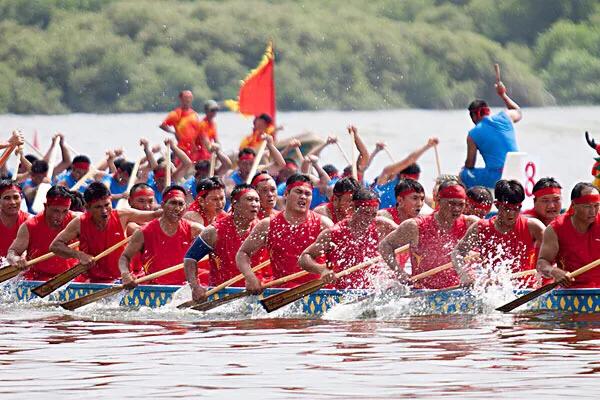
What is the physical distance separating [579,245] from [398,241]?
129cm

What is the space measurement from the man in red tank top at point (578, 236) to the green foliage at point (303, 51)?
26.3 m

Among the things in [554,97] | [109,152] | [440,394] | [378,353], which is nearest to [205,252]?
[378,353]

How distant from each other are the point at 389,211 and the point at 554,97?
2568 cm

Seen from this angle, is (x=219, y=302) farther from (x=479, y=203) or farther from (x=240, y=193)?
(x=479, y=203)

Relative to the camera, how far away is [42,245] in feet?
45.9

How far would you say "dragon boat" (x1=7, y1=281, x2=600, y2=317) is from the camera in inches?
421

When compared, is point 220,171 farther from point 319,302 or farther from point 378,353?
point 378,353

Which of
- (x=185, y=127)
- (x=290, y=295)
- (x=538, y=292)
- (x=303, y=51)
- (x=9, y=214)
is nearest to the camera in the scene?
(x=538, y=292)

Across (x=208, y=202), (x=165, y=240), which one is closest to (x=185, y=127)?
(x=208, y=202)

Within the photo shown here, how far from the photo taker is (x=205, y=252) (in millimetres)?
12195

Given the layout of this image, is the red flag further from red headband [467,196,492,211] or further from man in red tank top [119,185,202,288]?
red headband [467,196,492,211]

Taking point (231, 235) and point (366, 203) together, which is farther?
point (231, 235)

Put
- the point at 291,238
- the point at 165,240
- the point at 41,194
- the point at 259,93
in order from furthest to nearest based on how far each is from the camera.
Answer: the point at 259,93
the point at 41,194
the point at 165,240
the point at 291,238

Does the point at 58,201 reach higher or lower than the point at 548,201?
higher
